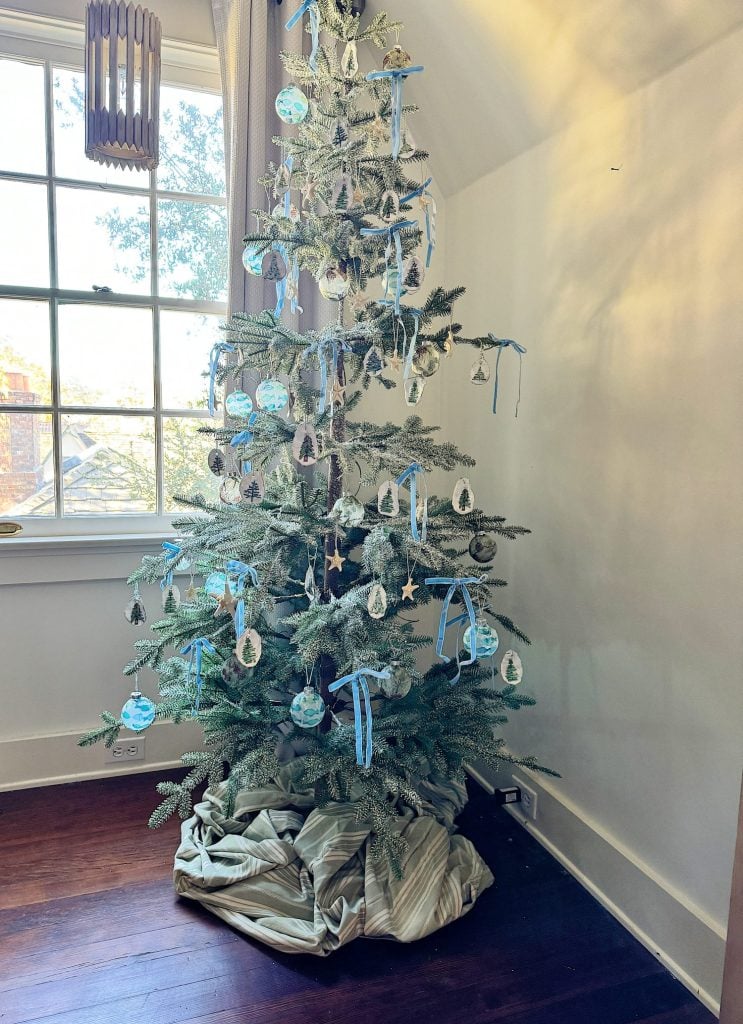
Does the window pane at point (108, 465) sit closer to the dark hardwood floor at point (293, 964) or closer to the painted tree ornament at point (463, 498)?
the dark hardwood floor at point (293, 964)

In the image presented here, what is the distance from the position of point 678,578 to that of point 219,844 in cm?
124

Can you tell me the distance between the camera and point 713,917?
133cm

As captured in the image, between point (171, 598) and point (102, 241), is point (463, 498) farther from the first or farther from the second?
point (102, 241)

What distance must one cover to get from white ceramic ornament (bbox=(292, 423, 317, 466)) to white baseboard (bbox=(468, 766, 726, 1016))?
114cm

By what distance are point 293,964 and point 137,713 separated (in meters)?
0.63

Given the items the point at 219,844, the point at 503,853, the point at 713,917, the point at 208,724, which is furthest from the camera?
the point at 503,853

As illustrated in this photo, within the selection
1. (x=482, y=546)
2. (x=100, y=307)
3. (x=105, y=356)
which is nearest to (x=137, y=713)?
(x=482, y=546)

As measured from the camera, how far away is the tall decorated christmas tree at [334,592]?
1.41 metres

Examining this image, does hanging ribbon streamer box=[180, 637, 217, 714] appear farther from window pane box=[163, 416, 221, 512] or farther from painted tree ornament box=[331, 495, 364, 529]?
window pane box=[163, 416, 221, 512]

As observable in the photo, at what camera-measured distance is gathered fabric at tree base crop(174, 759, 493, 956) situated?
1.47 m

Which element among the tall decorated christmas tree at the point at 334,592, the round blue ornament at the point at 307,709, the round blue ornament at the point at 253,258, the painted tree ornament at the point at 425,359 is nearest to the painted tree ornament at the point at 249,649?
the tall decorated christmas tree at the point at 334,592

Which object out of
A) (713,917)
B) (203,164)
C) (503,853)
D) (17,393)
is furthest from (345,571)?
(203,164)

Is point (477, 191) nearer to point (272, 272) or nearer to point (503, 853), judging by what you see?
point (272, 272)

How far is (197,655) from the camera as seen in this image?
1457mm
